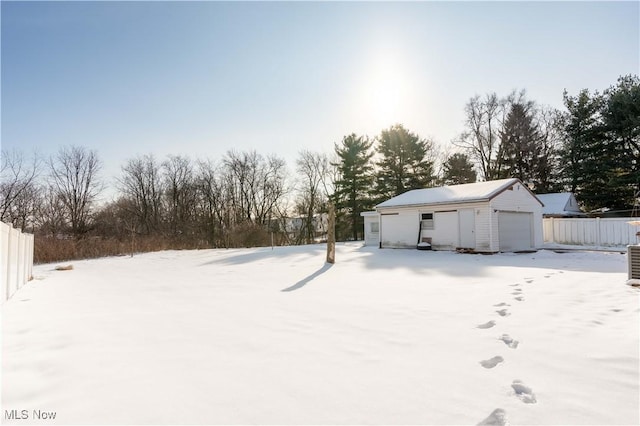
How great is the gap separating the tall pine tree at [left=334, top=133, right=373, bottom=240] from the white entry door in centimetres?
1582

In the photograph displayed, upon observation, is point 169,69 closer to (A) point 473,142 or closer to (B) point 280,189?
(B) point 280,189

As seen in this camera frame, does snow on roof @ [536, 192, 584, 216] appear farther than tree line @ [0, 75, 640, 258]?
No

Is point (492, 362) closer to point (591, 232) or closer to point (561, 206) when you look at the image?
point (591, 232)

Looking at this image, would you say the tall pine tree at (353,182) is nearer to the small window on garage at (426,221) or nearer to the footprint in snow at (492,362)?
the small window on garage at (426,221)

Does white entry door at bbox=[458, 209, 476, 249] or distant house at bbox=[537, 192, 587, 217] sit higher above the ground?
distant house at bbox=[537, 192, 587, 217]

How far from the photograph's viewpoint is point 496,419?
6.98 ft

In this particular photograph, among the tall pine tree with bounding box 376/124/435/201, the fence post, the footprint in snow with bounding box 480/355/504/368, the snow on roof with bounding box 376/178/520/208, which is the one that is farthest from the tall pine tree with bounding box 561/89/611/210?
the fence post

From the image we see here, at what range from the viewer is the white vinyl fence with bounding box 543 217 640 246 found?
14.9m

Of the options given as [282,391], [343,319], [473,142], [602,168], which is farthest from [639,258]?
[473,142]

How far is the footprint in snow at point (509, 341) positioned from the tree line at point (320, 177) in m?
21.2

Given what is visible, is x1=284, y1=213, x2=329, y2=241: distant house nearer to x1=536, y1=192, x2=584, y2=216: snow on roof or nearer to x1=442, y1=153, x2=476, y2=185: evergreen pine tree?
x1=442, y1=153, x2=476, y2=185: evergreen pine tree
